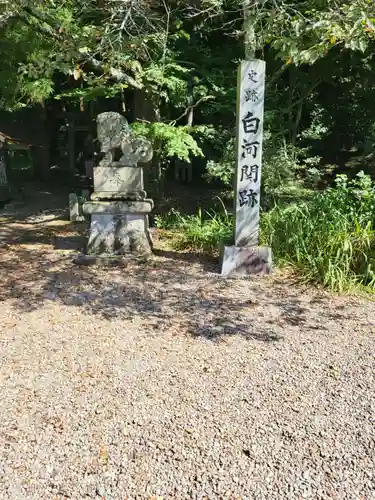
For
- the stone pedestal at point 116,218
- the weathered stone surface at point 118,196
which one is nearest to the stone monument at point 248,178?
the stone pedestal at point 116,218

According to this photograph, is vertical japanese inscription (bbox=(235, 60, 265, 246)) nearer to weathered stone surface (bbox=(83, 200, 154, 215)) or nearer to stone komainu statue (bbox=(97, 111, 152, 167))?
weathered stone surface (bbox=(83, 200, 154, 215))

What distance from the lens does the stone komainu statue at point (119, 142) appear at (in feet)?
18.3

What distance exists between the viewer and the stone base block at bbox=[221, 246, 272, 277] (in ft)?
16.6

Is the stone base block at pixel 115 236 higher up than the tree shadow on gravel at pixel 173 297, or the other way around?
the stone base block at pixel 115 236

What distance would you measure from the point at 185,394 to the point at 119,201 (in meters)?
3.47

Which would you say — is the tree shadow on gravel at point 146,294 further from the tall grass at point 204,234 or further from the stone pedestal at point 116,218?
the tall grass at point 204,234

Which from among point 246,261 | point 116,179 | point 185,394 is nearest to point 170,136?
point 116,179

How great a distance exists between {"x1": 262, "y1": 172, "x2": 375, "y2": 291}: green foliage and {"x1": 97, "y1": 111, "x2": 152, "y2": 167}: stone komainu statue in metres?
1.90

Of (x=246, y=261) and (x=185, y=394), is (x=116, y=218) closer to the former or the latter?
(x=246, y=261)

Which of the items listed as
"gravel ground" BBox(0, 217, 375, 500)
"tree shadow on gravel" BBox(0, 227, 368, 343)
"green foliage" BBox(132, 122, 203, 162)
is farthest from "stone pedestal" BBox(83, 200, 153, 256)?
"green foliage" BBox(132, 122, 203, 162)

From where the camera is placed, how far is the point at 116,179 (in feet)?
18.7

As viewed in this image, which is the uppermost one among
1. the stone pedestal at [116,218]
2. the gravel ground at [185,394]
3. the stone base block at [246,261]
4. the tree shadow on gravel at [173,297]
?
the stone pedestal at [116,218]

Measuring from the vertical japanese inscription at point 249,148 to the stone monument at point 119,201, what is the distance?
1268 millimetres

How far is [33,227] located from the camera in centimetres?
872
